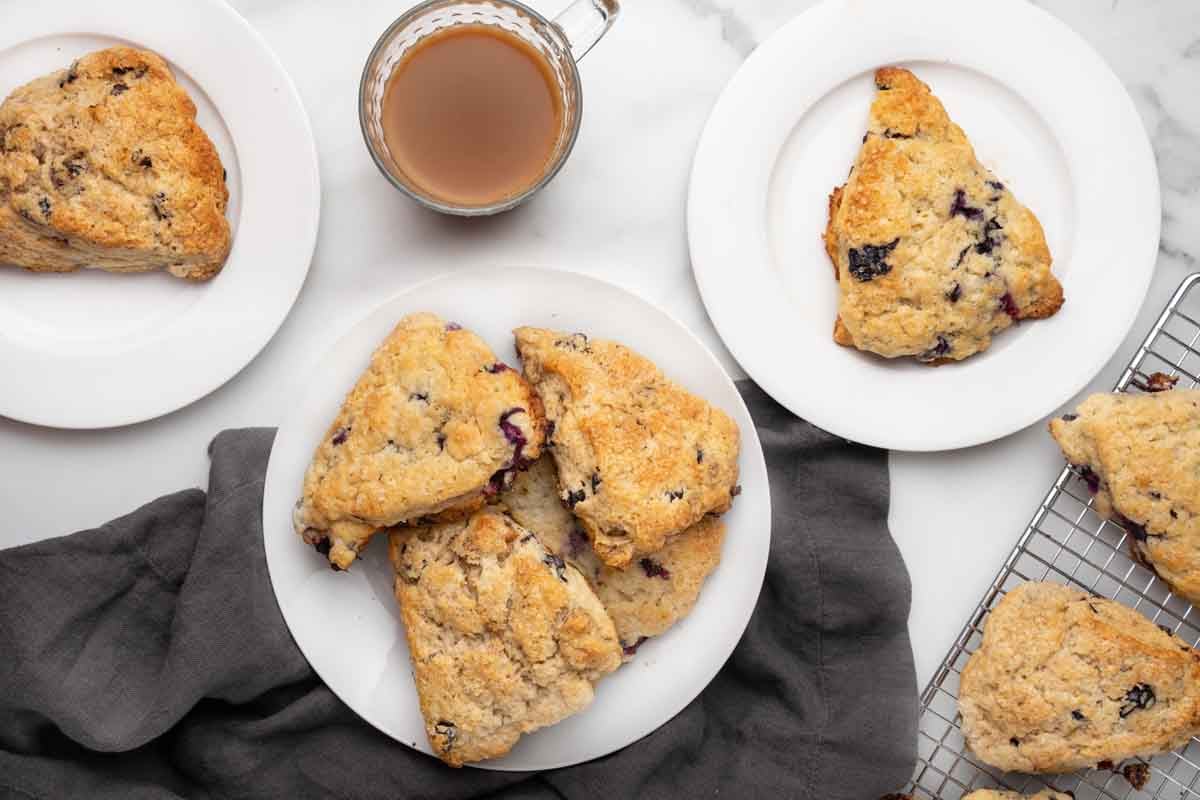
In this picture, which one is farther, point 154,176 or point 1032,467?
point 1032,467

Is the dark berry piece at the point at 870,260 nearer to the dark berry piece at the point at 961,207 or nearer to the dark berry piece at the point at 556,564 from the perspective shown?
the dark berry piece at the point at 961,207

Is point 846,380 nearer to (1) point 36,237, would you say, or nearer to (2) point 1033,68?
(2) point 1033,68

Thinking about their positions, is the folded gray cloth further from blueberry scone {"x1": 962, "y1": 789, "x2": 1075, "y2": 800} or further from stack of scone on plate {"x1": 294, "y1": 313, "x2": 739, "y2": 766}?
stack of scone on plate {"x1": 294, "y1": 313, "x2": 739, "y2": 766}

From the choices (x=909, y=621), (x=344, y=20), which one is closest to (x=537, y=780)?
(x=909, y=621)

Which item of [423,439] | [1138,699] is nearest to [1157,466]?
[1138,699]

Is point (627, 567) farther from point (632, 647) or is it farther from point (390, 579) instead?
point (390, 579)

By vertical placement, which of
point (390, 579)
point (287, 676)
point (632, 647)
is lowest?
point (287, 676)
